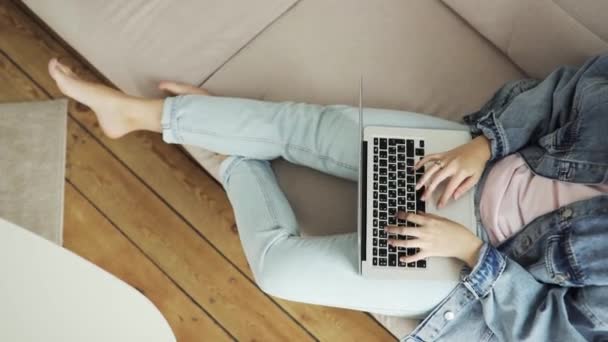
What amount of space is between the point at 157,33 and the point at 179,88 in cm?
13

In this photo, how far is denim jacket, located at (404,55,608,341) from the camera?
98cm

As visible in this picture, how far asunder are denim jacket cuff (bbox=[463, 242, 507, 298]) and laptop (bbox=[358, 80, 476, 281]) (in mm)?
39

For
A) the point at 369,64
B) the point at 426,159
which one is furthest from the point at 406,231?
the point at 369,64

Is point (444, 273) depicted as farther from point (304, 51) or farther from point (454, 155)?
point (304, 51)

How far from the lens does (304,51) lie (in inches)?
50.1

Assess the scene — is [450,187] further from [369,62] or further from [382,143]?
[369,62]

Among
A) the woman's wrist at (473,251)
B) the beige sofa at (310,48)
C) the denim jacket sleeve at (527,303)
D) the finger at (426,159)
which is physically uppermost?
the beige sofa at (310,48)

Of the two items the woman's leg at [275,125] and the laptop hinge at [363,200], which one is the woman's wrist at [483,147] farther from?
the laptop hinge at [363,200]

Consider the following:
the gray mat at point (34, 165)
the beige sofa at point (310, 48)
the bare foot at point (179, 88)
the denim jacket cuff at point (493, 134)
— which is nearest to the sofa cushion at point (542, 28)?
the beige sofa at point (310, 48)

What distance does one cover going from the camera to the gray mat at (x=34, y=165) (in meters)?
1.47

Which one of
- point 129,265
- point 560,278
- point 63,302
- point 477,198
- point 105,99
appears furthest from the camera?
point 129,265

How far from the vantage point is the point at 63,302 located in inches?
35.3

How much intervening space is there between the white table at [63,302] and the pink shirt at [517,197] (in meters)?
0.57

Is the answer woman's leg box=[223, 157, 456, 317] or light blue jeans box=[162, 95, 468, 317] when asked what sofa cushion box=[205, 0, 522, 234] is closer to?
light blue jeans box=[162, 95, 468, 317]
